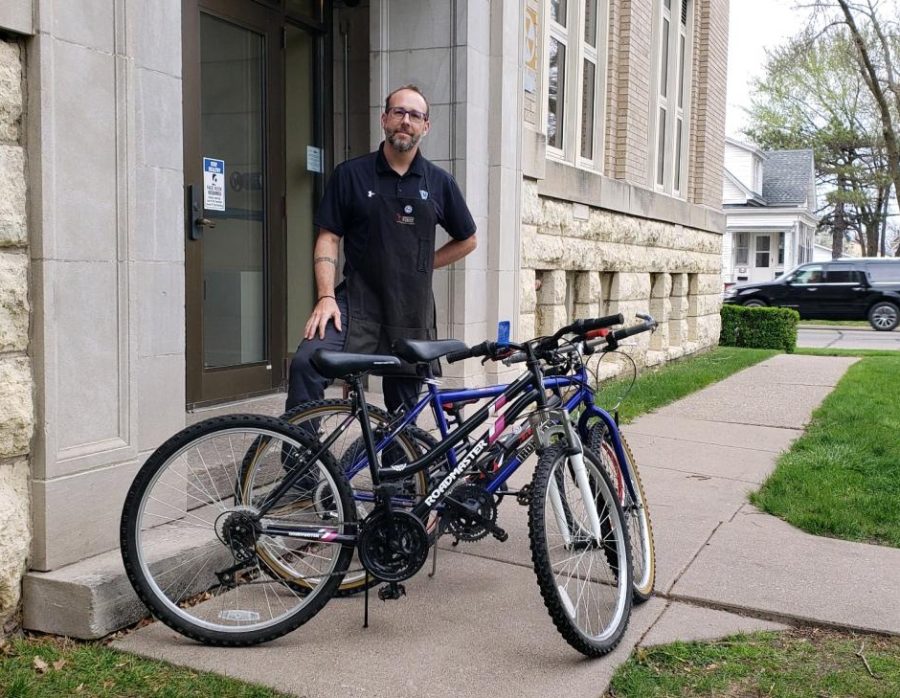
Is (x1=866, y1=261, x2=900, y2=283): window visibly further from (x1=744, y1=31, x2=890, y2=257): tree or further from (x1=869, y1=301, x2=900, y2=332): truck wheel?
(x1=744, y1=31, x2=890, y2=257): tree

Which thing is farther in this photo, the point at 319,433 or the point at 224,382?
the point at 224,382

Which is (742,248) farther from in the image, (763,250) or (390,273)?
(390,273)

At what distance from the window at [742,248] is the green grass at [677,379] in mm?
32941

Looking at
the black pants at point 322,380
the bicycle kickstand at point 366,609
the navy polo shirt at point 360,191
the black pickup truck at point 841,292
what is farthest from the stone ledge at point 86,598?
the black pickup truck at point 841,292

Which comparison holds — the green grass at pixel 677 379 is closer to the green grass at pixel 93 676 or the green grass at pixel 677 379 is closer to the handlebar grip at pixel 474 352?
the handlebar grip at pixel 474 352

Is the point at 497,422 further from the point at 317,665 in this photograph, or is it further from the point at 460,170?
the point at 460,170

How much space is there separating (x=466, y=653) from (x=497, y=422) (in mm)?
833

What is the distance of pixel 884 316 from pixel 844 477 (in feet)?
80.9

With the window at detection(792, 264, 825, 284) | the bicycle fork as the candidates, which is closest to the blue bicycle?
the bicycle fork

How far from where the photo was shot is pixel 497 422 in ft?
12.9

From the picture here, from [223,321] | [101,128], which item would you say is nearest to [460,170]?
[223,321]

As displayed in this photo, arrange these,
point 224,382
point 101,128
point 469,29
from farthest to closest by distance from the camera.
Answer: point 469,29, point 224,382, point 101,128

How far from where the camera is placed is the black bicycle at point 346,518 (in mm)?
3627

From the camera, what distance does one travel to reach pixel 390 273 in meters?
4.76
